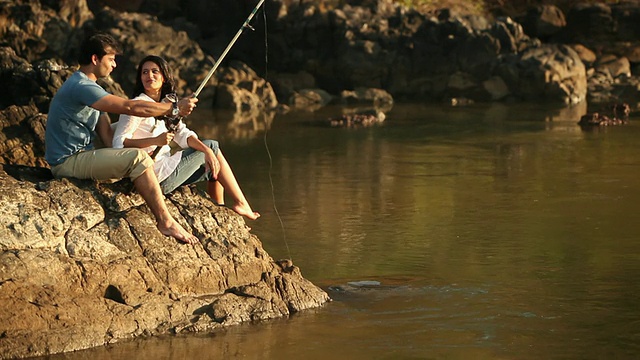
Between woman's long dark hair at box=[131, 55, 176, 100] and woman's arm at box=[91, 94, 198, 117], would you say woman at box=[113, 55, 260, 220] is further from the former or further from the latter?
woman's arm at box=[91, 94, 198, 117]

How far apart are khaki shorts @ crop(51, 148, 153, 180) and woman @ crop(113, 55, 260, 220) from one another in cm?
27

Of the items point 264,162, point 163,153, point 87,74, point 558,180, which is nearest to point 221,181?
point 163,153

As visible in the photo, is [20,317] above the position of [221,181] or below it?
below

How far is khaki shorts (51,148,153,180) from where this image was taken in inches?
323

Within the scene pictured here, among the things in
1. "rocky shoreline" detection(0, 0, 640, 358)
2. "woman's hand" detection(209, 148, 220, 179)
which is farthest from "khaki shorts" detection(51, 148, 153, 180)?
"rocky shoreline" detection(0, 0, 640, 358)

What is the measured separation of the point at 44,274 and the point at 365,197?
23.1 feet

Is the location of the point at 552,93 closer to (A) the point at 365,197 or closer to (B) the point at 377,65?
(B) the point at 377,65

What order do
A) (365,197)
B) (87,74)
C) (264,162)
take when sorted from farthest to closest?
1. (264,162)
2. (365,197)
3. (87,74)

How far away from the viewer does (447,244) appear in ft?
37.6

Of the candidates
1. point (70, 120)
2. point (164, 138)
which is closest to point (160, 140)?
point (164, 138)

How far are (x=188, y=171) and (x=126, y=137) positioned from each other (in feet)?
1.65

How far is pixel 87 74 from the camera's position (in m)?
8.46

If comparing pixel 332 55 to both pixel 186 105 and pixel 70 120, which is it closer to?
pixel 70 120

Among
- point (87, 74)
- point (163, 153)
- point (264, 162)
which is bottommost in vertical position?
point (264, 162)
